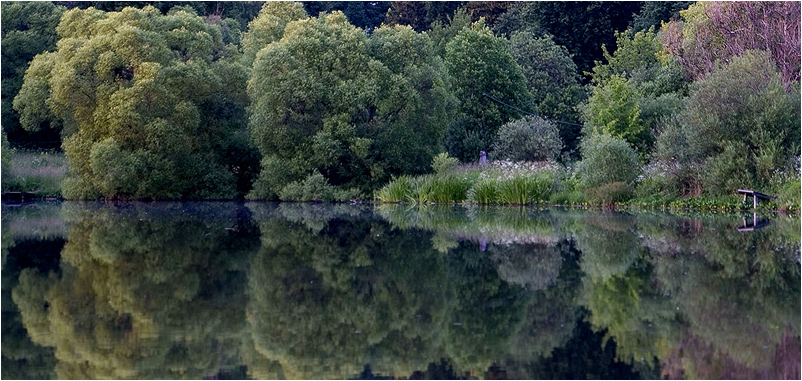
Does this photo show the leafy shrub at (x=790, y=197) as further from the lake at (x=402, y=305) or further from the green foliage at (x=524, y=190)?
the lake at (x=402, y=305)

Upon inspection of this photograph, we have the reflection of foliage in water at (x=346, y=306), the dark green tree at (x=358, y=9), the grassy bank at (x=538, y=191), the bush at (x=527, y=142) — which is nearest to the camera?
the reflection of foliage in water at (x=346, y=306)

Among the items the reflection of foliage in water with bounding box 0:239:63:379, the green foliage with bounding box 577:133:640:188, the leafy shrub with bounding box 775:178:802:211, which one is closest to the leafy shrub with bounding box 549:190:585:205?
the green foliage with bounding box 577:133:640:188

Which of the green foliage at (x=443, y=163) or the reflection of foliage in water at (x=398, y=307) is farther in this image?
the green foliage at (x=443, y=163)

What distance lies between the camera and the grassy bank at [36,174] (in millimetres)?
36625

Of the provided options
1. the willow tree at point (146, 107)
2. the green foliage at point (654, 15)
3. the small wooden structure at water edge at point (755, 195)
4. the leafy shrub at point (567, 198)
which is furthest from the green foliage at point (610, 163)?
the green foliage at point (654, 15)

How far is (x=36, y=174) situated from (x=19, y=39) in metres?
9.79

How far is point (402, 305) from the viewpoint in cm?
919

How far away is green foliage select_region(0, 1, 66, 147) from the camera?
1725 inches

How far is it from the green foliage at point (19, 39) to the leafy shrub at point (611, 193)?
2947 cm

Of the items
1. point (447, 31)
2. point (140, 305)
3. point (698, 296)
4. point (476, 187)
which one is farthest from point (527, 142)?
point (140, 305)

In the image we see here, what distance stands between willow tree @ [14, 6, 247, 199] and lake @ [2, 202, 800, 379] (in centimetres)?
1671

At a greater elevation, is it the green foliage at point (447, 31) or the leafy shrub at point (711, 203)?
the green foliage at point (447, 31)

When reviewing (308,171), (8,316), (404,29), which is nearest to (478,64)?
(404,29)

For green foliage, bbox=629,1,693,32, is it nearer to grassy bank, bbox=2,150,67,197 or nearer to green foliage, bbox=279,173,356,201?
green foliage, bbox=279,173,356,201
